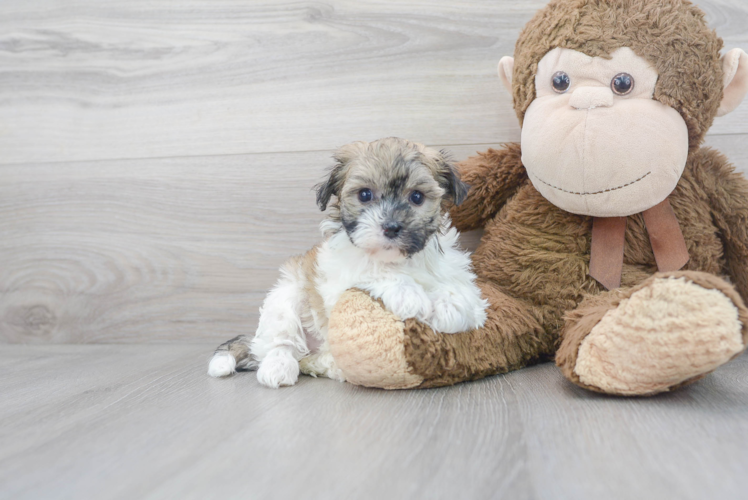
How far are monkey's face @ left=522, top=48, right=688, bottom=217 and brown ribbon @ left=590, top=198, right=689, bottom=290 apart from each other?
11 cm

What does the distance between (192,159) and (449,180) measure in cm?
104

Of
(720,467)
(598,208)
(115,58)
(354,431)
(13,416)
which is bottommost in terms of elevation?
(13,416)

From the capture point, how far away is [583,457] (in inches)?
36.5

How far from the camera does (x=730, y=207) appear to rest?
155cm

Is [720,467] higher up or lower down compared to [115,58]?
lower down

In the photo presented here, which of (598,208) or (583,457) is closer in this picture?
(583,457)

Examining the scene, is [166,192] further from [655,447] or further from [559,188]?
[655,447]

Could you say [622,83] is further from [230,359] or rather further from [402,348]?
[230,359]

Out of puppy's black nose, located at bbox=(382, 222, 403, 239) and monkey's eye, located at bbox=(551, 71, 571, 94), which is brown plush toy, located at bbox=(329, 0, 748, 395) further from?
puppy's black nose, located at bbox=(382, 222, 403, 239)

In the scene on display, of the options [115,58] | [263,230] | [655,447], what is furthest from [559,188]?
[115,58]

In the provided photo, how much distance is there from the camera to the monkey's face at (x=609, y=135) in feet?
A: 4.45

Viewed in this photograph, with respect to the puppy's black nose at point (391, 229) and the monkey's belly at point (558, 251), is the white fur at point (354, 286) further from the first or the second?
the monkey's belly at point (558, 251)

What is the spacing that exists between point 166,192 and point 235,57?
554mm

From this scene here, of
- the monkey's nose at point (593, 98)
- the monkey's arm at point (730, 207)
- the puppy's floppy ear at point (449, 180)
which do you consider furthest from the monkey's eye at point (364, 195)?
the monkey's arm at point (730, 207)
